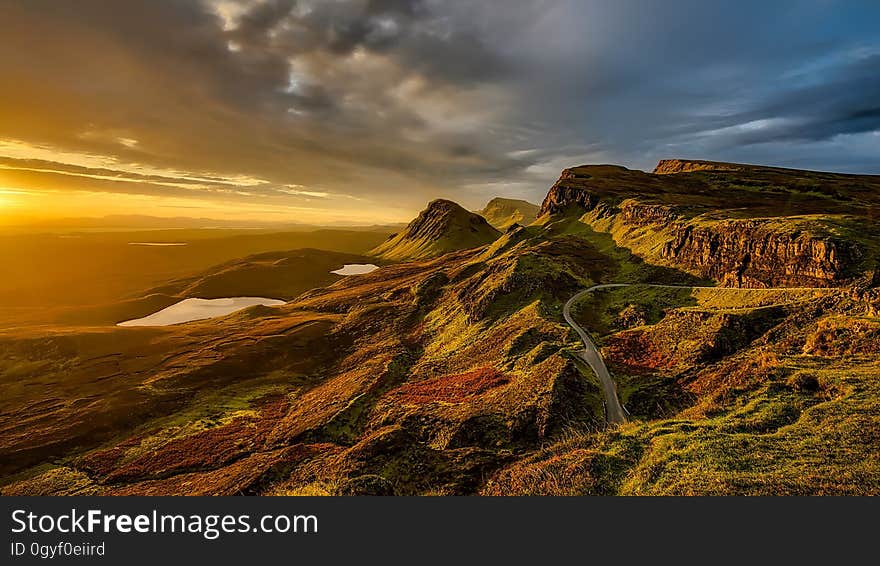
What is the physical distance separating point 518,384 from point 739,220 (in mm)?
76855

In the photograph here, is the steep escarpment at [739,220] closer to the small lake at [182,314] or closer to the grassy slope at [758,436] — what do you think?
the grassy slope at [758,436]

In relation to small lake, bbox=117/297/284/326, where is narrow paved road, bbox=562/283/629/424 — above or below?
above

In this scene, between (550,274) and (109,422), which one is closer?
(109,422)

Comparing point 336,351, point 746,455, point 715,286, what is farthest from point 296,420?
point 715,286

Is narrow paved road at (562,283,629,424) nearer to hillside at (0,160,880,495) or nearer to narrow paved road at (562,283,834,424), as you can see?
narrow paved road at (562,283,834,424)

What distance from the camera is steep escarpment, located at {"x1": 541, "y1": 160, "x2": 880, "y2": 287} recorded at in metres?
61.8

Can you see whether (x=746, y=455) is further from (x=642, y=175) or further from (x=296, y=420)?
(x=642, y=175)

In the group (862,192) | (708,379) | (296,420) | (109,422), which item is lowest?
(109,422)

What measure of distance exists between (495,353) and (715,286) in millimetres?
49001

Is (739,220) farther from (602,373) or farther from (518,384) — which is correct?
(518,384)

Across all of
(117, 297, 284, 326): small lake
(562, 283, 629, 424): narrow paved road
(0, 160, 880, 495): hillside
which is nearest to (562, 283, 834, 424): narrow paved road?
(562, 283, 629, 424): narrow paved road

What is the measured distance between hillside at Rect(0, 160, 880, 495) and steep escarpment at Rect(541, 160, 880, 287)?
2.04 feet

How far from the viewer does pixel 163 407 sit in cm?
6688

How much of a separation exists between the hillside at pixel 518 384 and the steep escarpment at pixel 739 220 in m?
0.62
